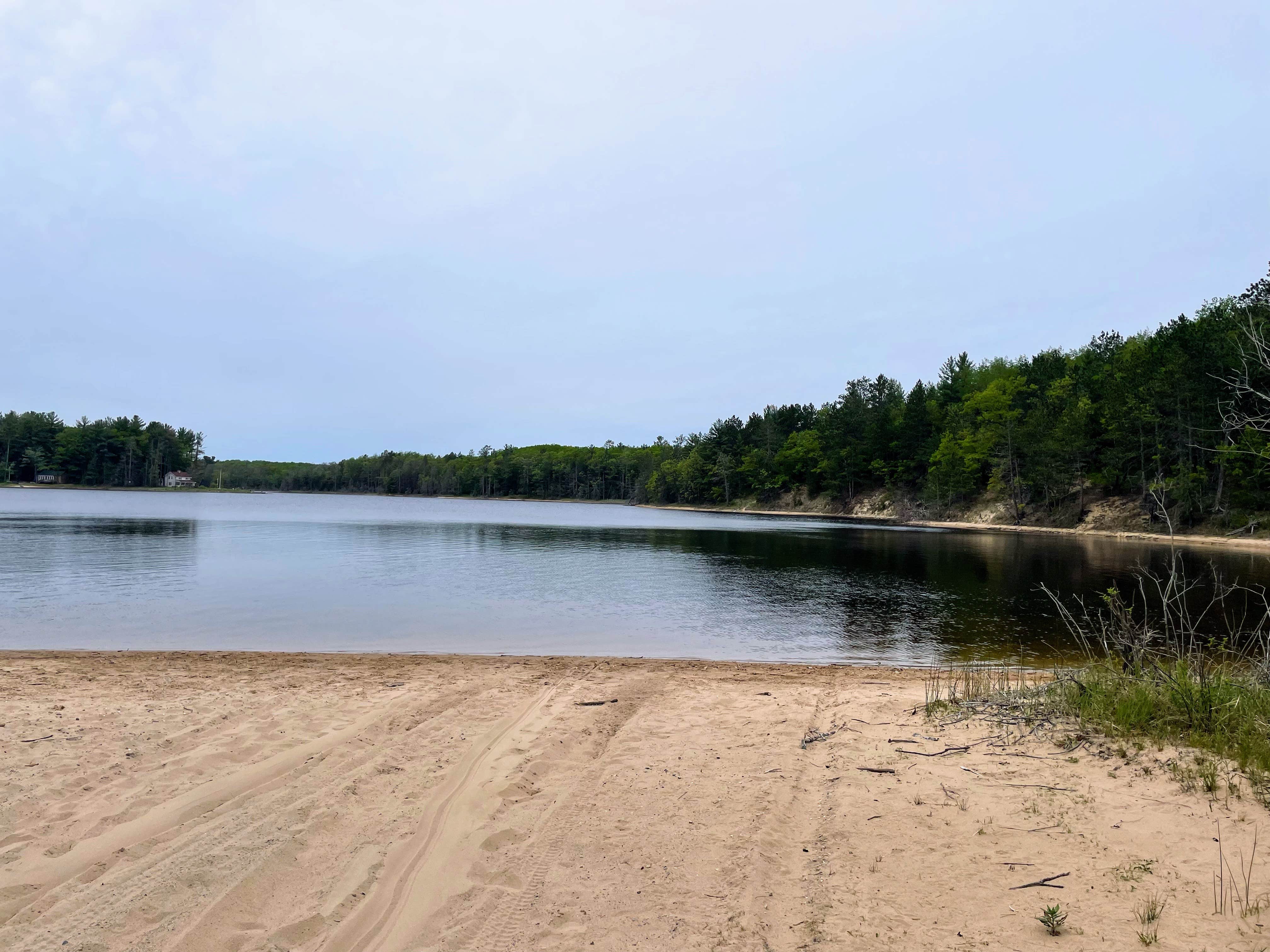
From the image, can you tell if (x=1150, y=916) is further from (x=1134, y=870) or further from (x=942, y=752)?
(x=942, y=752)

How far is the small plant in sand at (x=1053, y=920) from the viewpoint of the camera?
3.87 meters

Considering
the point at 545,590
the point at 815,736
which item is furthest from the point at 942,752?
the point at 545,590

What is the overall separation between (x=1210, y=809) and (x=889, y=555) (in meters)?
35.6

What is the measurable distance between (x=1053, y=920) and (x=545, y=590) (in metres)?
21.5

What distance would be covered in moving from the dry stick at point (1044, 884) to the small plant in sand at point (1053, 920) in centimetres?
31

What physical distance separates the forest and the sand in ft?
10.7

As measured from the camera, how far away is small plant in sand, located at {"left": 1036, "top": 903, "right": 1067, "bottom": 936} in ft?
12.7

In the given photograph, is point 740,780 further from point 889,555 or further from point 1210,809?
point 889,555

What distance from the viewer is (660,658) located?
1421 centimetres

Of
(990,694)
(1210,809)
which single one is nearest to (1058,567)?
(990,694)

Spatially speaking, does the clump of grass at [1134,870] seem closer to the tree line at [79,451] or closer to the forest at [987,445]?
the forest at [987,445]

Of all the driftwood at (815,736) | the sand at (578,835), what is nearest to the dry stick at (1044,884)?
the sand at (578,835)

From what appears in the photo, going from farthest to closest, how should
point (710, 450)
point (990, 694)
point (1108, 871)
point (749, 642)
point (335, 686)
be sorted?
1. point (710, 450)
2. point (749, 642)
3. point (335, 686)
4. point (990, 694)
5. point (1108, 871)

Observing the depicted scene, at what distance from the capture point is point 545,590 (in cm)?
2461
